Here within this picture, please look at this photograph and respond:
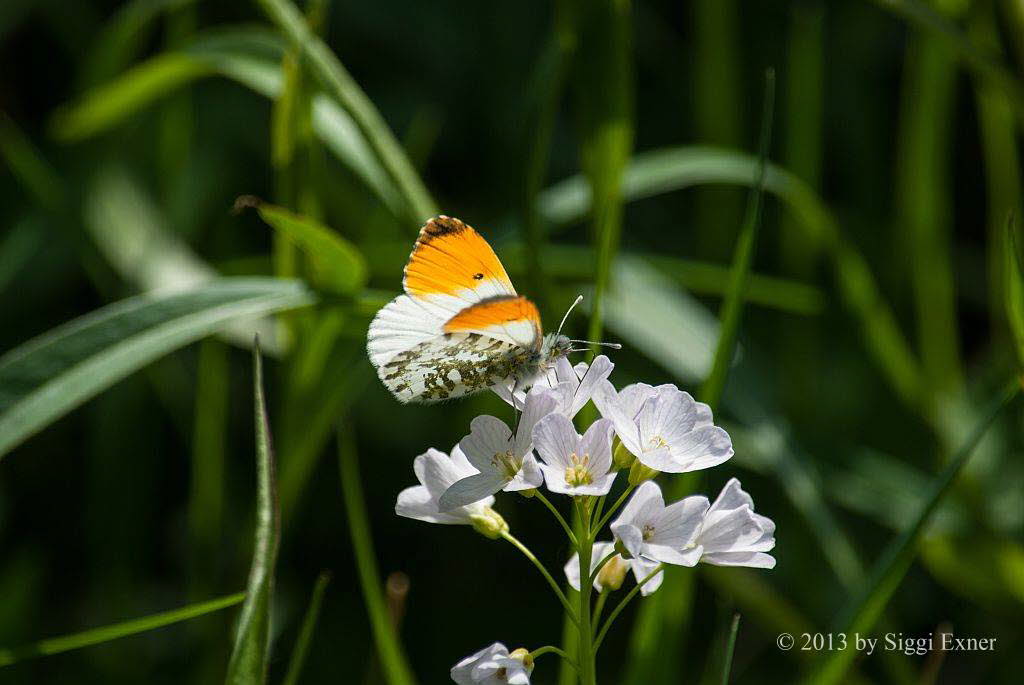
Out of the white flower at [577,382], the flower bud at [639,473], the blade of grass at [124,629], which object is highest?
the white flower at [577,382]

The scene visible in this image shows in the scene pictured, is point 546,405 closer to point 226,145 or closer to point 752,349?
point 752,349

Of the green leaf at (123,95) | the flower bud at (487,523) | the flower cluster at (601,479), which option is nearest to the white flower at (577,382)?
the flower cluster at (601,479)

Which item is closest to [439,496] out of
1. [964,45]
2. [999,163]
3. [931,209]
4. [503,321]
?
[503,321]

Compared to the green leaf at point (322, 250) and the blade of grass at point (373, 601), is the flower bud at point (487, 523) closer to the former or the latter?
the blade of grass at point (373, 601)

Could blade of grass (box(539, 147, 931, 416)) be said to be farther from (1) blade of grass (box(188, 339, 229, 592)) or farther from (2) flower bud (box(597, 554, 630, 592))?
(2) flower bud (box(597, 554, 630, 592))

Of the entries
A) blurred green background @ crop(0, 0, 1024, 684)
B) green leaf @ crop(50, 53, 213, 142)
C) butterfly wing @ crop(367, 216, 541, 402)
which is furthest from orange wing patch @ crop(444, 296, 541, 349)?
green leaf @ crop(50, 53, 213, 142)
